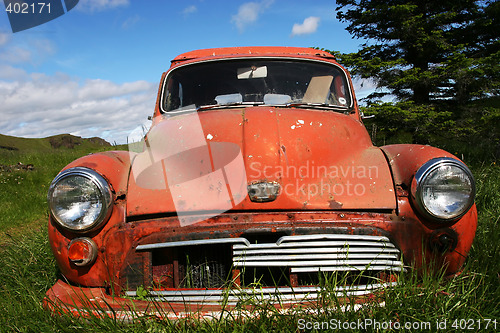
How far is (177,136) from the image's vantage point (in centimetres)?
238

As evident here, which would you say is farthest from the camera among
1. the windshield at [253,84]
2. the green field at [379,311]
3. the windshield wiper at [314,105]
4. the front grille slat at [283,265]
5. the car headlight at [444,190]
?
the windshield at [253,84]

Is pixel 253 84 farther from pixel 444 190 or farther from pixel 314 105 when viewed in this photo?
pixel 444 190

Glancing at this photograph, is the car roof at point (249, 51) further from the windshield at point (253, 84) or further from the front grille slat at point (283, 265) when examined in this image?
the front grille slat at point (283, 265)

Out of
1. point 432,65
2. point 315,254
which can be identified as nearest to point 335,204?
point 315,254

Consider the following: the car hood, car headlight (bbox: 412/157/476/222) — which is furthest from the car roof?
car headlight (bbox: 412/157/476/222)

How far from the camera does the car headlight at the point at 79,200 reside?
6.25 ft

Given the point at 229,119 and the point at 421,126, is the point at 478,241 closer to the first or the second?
the point at 229,119

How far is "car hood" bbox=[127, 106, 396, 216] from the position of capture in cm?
194

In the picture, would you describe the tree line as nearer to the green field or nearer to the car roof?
the car roof

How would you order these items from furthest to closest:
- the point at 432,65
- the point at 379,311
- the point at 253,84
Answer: the point at 432,65 → the point at 253,84 → the point at 379,311

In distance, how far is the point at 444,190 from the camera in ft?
6.29

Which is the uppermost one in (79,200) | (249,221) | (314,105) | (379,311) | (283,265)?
(314,105)

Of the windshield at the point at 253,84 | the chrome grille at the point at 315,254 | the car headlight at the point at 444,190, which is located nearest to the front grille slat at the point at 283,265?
the chrome grille at the point at 315,254

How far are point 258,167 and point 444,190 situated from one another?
980 mm
